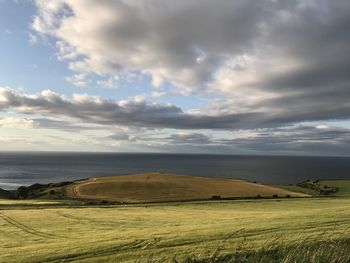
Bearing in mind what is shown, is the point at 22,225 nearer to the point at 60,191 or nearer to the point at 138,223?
the point at 138,223

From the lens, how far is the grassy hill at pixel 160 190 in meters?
74.2

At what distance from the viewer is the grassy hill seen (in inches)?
2921

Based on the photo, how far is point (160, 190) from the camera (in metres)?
82.4

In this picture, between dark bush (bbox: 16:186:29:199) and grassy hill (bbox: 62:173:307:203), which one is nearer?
grassy hill (bbox: 62:173:307:203)

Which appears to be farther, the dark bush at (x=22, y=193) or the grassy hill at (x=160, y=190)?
the dark bush at (x=22, y=193)

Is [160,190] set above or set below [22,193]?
below

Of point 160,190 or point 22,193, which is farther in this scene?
point 22,193

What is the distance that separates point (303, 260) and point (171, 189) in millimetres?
75564

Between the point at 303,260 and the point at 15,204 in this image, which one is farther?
the point at 15,204

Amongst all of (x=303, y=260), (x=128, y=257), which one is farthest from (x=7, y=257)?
(x=303, y=260)

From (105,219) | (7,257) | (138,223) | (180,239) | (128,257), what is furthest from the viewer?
(105,219)

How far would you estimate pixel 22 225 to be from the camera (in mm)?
33844

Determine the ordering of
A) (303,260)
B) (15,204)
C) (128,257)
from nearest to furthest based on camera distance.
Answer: (303,260) → (128,257) → (15,204)

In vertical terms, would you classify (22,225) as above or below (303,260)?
below
